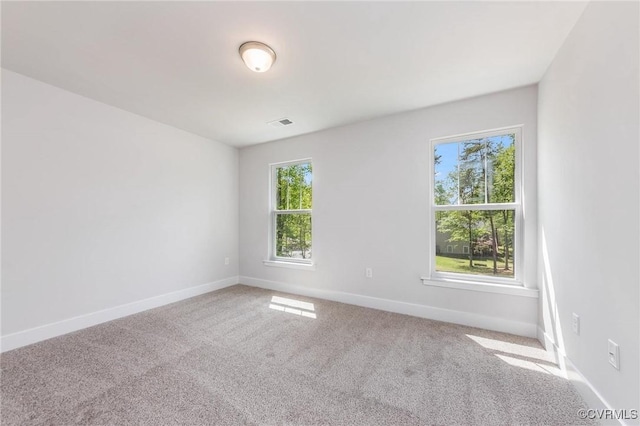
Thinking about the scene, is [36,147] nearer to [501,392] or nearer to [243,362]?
[243,362]

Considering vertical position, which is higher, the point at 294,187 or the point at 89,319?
the point at 294,187

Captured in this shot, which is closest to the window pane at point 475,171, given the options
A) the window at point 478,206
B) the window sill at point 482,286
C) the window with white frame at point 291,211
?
the window at point 478,206

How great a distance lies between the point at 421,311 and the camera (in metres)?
2.96

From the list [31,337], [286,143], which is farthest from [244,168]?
[31,337]

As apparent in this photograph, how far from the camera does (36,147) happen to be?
7.88ft

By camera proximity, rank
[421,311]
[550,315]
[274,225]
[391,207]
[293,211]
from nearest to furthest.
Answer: [550,315], [421,311], [391,207], [293,211], [274,225]

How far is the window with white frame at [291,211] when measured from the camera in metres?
3.98

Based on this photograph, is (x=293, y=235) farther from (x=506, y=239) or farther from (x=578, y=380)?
(x=578, y=380)

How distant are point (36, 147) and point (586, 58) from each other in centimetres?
446

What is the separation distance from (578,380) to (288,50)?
3.09m

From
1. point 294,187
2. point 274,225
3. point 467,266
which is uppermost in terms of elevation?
point 294,187

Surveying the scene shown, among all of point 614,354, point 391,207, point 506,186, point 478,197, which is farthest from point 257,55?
point 614,354

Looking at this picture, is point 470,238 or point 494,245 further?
point 470,238

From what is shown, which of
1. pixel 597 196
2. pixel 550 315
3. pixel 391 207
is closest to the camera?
pixel 597 196
